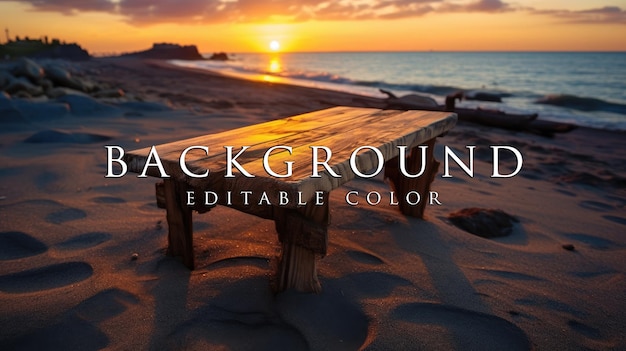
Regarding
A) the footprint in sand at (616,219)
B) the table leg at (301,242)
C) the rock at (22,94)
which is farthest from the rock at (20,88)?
the footprint in sand at (616,219)

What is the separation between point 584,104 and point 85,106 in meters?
17.5

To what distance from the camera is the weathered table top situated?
1.31 metres

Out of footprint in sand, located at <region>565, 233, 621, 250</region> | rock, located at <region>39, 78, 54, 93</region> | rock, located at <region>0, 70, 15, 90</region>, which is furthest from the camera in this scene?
rock, located at <region>39, 78, 54, 93</region>

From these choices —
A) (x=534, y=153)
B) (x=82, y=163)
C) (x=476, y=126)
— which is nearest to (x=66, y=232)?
(x=82, y=163)

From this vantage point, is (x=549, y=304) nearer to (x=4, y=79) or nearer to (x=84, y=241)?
(x=84, y=241)

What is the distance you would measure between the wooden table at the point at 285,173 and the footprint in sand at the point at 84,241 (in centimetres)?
55

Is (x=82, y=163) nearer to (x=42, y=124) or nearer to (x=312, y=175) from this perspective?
(x=42, y=124)

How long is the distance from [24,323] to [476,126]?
28.9 ft

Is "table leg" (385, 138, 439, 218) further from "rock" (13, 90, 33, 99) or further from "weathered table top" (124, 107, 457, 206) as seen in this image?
"rock" (13, 90, 33, 99)

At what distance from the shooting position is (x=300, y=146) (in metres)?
1.72

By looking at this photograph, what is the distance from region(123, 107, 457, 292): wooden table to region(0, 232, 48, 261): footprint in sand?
801 millimetres

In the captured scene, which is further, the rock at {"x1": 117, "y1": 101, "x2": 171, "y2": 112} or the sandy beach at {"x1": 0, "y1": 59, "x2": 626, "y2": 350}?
the rock at {"x1": 117, "y1": 101, "x2": 171, "y2": 112}

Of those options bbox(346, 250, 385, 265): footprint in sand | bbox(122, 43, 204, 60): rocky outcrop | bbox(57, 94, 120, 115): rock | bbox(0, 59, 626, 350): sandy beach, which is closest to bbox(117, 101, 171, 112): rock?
bbox(57, 94, 120, 115): rock

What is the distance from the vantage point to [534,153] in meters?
6.28
